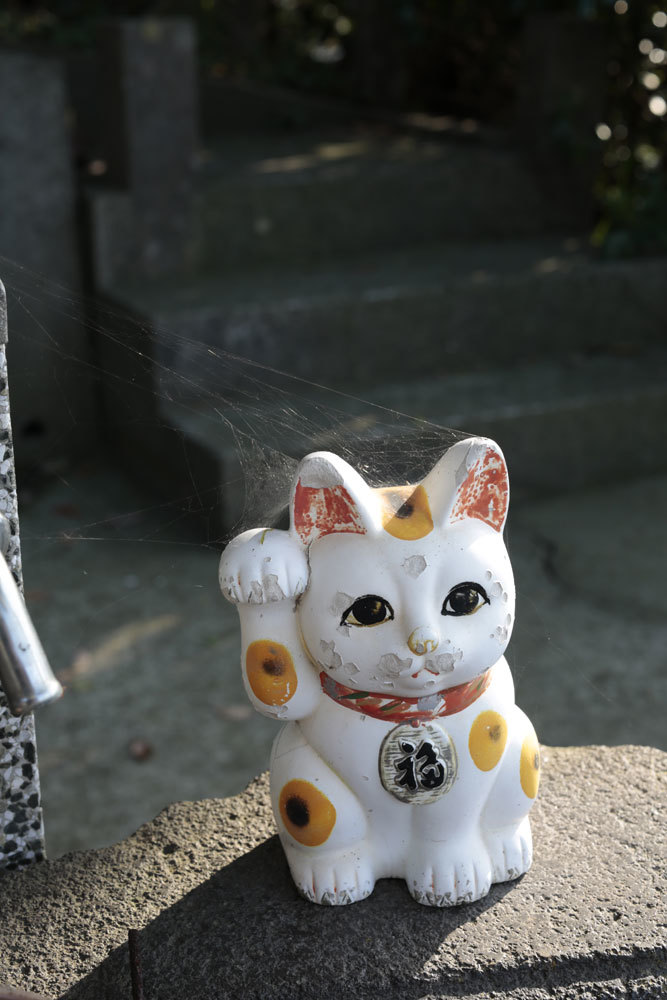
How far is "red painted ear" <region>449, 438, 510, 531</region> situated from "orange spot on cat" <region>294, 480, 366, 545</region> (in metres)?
0.15

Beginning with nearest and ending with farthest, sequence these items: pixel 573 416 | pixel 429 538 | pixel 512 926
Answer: pixel 429 538 → pixel 512 926 → pixel 573 416

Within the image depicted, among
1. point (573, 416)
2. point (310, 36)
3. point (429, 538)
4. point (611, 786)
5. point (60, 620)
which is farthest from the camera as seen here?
point (310, 36)

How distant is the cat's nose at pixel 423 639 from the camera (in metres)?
1.62

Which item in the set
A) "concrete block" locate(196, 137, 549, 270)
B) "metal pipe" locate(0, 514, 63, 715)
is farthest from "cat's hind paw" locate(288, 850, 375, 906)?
"concrete block" locate(196, 137, 549, 270)

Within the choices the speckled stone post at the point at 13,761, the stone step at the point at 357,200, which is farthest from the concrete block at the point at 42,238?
the speckled stone post at the point at 13,761

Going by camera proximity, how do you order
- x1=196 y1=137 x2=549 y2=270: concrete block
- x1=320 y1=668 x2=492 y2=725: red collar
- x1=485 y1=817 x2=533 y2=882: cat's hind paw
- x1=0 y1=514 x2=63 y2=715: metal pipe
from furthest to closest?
x1=196 y1=137 x2=549 y2=270: concrete block, x1=485 y1=817 x2=533 y2=882: cat's hind paw, x1=320 y1=668 x2=492 y2=725: red collar, x1=0 y1=514 x2=63 y2=715: metal pipe

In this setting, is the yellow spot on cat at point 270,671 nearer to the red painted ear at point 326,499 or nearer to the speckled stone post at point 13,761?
the red painted ear at point 326,499

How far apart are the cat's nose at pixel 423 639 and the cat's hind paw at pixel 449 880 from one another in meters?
0.40

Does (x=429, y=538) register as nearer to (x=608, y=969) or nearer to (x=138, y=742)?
(x=608, y=969)

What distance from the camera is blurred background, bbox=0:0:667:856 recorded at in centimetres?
383

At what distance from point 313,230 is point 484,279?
40.7 inches

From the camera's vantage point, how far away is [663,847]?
1.95 meters

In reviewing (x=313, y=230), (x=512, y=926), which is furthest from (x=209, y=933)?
(x=313, y=230)

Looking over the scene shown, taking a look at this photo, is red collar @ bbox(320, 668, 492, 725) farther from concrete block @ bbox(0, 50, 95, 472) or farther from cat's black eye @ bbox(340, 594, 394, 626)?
concrete block @ bbox(0, 50, 95, 472)
